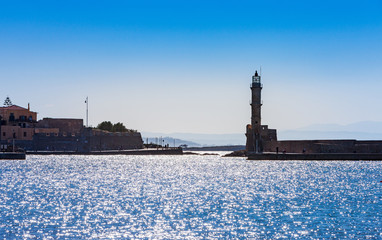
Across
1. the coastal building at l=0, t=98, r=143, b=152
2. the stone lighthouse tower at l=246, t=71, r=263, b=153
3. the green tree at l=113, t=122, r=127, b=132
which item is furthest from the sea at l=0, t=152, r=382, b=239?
the green tree at l=113, t=122, r=127, b=132

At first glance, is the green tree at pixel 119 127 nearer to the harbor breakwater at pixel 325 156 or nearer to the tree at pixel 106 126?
the tree at pixel 106 126

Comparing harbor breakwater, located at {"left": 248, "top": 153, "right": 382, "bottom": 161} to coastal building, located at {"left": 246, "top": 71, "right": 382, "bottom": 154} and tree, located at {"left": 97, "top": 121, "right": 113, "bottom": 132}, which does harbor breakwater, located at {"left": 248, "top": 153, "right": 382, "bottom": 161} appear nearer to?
coastal building, located at {"left": 246, "top": 71, "right": 382, "bottom": 154}

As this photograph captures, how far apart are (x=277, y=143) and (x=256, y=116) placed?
6.71m

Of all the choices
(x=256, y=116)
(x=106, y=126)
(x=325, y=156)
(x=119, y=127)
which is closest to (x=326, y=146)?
(x=325, y=156)

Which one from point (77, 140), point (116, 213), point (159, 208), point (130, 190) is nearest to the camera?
point (116, 213)

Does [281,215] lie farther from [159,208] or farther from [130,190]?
[130,190]

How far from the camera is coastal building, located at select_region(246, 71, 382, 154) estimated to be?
316 feet

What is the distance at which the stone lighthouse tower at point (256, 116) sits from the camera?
98.3 m

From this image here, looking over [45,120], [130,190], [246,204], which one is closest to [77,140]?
[45,120]

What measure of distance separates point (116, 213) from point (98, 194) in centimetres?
1262

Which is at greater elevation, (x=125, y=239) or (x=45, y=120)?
(x=45, y=120)

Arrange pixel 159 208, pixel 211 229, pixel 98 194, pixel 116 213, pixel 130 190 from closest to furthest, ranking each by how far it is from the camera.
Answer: pixel 211 229, pixel 116 213, pixel 159 208, pixel 98 194, pixel 130 190

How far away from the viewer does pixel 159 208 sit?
1523 inches

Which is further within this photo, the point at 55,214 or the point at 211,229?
the point at 55,214
